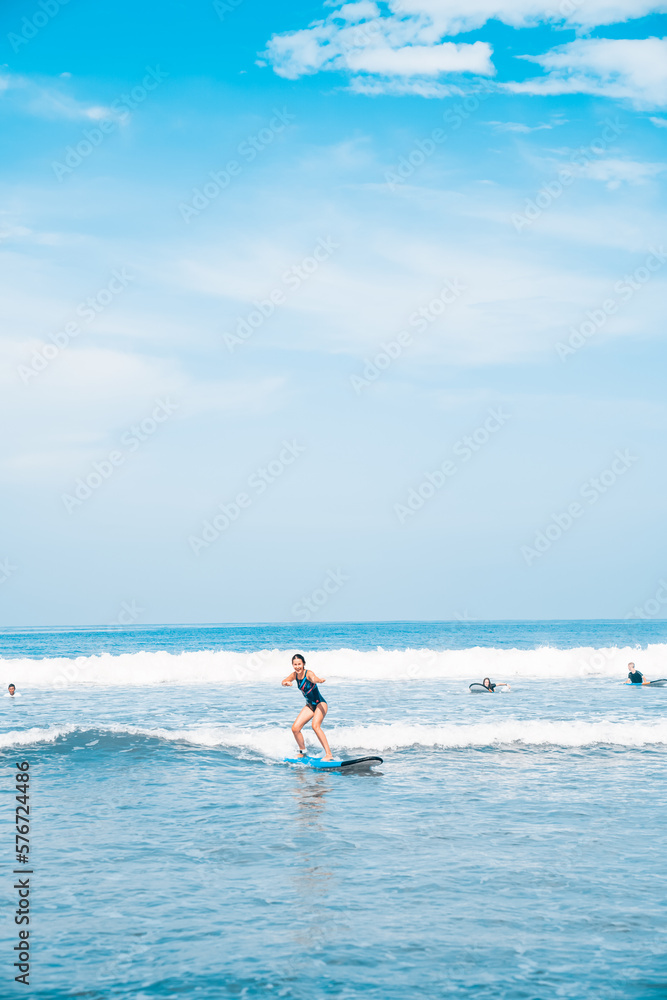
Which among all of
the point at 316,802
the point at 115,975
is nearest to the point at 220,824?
the point at 316,802

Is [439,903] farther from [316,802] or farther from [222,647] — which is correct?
[222,647]

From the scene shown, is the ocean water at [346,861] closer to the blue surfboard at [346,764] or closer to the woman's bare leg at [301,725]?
the blue surfboard at [346,764]

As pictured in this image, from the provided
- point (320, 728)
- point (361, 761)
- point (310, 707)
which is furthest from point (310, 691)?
point (361, 761)

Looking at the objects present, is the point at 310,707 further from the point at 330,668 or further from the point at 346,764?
the point at 330,668

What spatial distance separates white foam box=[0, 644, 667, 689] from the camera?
42.3 metres

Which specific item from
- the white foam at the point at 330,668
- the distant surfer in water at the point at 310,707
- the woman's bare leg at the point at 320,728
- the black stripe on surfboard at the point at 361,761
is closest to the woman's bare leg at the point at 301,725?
the distant surfer in water at the point at 310,707

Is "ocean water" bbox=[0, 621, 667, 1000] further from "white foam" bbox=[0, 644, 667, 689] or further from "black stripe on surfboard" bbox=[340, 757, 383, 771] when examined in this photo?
"white foam" bbox=[0, 644, 667, 689]

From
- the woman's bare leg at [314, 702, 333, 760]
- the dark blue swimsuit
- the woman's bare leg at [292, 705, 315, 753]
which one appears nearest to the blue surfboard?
the woman's bare leg at [314, 702, 333, 760]

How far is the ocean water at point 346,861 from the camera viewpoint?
720cm

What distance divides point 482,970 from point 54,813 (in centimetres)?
847

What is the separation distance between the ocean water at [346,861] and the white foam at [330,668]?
19.1 metres

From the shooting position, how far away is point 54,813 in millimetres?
12945

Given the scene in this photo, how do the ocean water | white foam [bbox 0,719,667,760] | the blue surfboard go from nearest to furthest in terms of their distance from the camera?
the ocean water, the blue surfboard, white foam [bbox 0,719,667,760]

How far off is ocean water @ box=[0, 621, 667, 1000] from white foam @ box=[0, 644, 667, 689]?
19.1 metres
